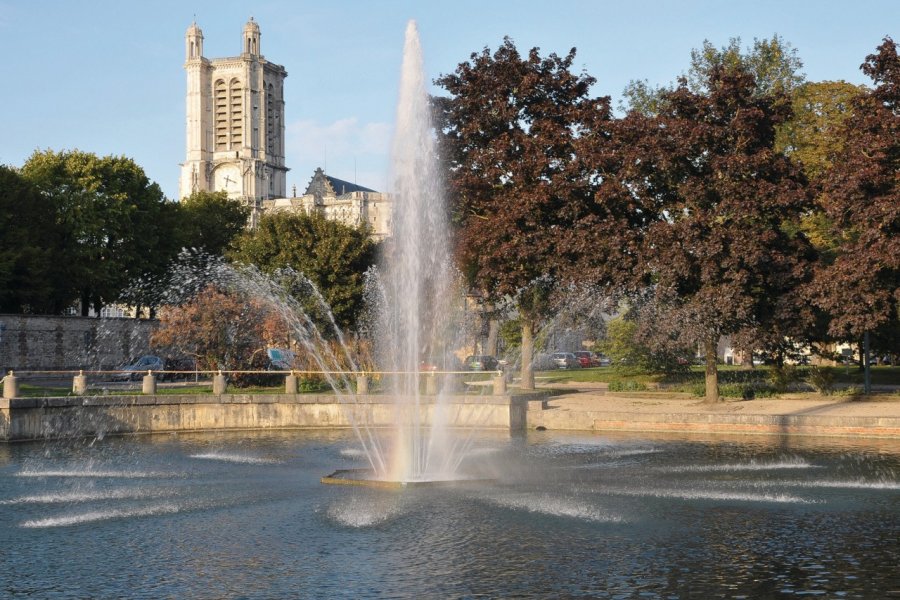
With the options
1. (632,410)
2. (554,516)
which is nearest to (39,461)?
(554,516)

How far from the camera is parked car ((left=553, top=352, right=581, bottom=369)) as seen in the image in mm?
78812

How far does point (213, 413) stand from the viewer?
122ft

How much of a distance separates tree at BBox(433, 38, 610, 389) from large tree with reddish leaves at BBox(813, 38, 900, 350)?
31.8 ft

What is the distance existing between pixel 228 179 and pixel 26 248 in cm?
11613

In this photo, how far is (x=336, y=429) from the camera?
3712 cm

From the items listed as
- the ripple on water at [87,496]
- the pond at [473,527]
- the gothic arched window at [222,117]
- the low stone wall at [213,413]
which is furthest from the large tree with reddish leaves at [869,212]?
the gothic arched window at [222,117]

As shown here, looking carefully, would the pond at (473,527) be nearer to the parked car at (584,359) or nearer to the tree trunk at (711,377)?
the tree trunk at (711,377)

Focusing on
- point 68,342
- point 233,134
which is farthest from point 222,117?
point 68,342

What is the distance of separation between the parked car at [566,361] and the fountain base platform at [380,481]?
5554 cm

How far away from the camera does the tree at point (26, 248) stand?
62.3 m

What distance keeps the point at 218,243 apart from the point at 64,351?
32.2 metres

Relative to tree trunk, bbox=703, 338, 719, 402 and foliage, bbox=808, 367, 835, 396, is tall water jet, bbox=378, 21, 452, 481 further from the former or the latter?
foliage, bbox=808, 367, 835, 396

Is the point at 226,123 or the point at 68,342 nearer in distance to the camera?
the point at 68,342

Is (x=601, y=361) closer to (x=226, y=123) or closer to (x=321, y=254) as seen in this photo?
(x=321, y=254)
